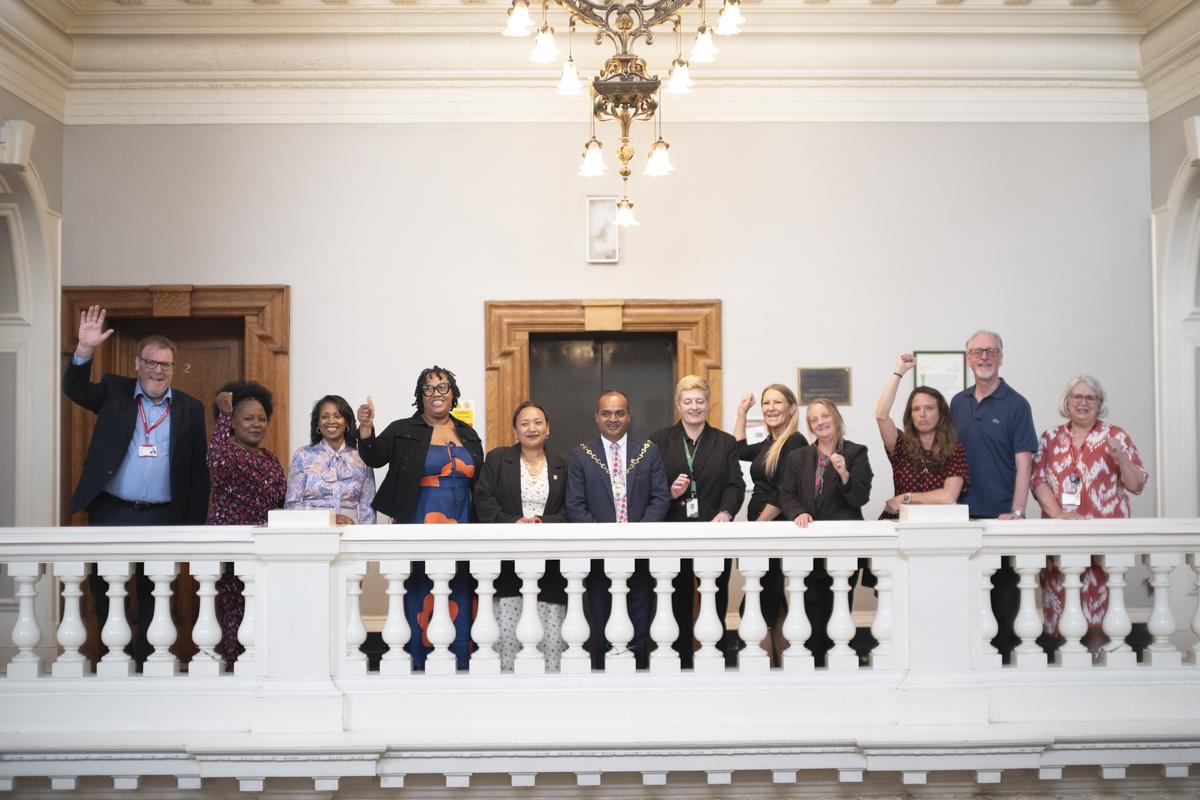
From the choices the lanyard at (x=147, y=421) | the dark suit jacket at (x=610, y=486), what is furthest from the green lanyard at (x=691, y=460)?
the lanyard at (x=147, y=421)

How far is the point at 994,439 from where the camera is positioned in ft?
19.1

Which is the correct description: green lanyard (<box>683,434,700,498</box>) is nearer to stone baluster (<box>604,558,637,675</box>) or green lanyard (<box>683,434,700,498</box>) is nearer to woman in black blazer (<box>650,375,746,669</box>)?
woman in black blazer (<box>650,375,746,669</box>)

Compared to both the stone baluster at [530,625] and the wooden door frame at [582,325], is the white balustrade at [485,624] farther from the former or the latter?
the wooden door frame at [582,325]

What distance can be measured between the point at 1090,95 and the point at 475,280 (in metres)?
4.34

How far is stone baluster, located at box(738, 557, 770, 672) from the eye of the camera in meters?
4.90

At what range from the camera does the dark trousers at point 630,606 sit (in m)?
5.17

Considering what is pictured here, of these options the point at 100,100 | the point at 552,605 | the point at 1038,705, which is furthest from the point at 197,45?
the point at 1038,705

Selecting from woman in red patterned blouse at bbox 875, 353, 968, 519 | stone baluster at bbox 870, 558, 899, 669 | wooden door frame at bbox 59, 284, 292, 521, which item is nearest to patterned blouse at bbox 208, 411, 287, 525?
wooden door frame at bbox 59, 284, 292, 521

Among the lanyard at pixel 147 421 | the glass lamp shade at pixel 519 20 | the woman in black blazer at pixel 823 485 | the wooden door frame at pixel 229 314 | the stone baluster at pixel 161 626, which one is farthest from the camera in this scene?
the wooden door frame at pixel 229 314

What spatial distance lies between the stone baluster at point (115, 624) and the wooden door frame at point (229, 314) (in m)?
2.90

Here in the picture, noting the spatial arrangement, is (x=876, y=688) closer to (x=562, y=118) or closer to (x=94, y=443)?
(x=94, y=443)

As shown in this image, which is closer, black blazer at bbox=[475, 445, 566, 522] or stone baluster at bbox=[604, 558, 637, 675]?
stone baluster at bbox=[604, 558, 637, 675]

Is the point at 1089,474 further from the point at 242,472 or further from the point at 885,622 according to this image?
the point at 242,472

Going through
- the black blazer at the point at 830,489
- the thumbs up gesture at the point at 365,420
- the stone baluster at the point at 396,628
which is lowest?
the stone baluster at the point at 396,628
